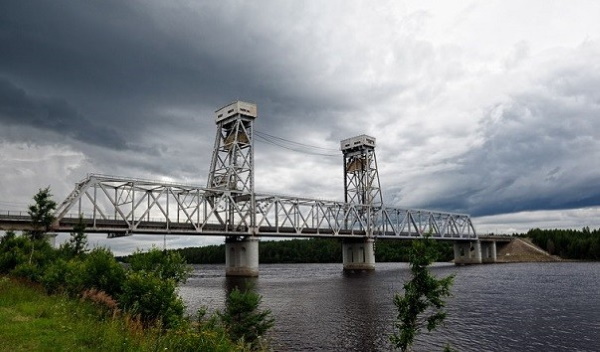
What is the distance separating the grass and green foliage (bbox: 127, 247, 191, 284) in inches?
175

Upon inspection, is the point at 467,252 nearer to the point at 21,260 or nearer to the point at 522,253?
the point at 522,253

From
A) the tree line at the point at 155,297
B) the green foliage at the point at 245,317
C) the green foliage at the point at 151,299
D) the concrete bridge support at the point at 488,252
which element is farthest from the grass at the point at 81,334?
the concrete bridge support at the point at 488,252

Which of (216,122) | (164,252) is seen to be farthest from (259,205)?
(164,252)

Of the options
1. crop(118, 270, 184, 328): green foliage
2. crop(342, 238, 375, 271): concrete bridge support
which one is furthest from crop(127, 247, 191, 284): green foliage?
crop(342, 238, 375, 271): concrete bridge support

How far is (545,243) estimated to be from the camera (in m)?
183

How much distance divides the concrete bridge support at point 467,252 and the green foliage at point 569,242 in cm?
2846

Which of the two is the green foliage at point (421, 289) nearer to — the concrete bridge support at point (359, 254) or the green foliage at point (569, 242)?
the concrete bridge support at point (359, 254)

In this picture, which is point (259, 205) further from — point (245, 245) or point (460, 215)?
point (460, 215)

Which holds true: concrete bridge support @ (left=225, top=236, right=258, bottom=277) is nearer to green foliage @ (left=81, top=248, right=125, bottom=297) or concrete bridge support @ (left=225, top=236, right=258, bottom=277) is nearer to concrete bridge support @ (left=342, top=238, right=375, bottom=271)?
concrete bridge support @ (left=342, top=238, right=375, bottom=271)

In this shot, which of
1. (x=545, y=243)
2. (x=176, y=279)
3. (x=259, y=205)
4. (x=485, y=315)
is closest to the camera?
(x=176, y=279)

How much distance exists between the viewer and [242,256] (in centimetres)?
10469

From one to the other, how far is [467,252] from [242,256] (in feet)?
367

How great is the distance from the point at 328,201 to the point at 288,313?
91144 millimetres

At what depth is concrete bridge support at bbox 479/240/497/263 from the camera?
180 metres
